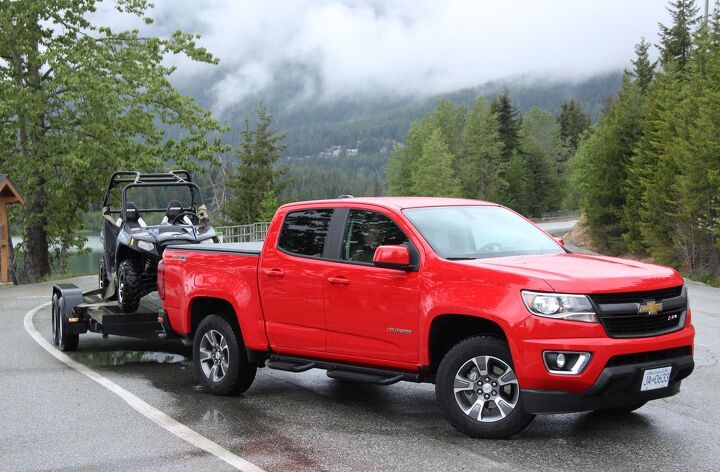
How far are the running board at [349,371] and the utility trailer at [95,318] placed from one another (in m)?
2.25

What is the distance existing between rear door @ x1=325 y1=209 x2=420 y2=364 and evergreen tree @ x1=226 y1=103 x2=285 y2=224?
69.5 m

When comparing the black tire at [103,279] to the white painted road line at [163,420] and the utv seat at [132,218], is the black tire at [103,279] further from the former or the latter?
the white painted road line at [163,420]

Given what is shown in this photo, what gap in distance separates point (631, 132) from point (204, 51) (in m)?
24.6

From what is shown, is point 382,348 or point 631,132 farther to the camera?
point 631,132

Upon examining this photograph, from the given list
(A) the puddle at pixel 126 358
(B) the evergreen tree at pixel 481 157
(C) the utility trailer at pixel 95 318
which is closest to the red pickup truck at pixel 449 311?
(C) the utility trailer at pixel 95 318

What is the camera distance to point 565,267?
6.68 metres

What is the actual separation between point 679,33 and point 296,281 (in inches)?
2733

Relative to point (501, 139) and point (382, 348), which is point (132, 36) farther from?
point (501, 139)

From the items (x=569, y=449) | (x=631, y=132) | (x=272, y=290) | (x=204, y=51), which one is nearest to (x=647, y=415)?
(x=569, y=449)

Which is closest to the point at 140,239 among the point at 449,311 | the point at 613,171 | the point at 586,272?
the point at 449,311

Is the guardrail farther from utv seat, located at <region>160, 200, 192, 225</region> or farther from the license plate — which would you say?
the license plate

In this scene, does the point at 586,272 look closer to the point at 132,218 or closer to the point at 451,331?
the point at 451,331

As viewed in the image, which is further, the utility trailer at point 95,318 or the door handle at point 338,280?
the utility trailer at point 95,318

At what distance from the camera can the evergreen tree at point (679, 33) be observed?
229 feet
